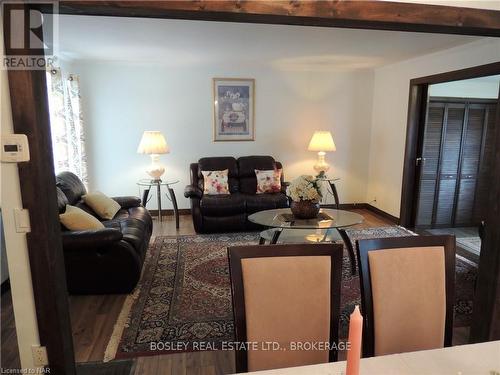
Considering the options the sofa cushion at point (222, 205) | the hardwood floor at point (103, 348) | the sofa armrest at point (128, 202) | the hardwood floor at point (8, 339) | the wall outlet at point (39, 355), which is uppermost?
the sofa armrest at point (128, 202)

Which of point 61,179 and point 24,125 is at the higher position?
point 24,125

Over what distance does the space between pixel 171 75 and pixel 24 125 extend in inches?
155

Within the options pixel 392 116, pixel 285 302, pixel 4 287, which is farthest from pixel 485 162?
pixel 4 287

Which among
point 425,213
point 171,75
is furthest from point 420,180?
point 171,75

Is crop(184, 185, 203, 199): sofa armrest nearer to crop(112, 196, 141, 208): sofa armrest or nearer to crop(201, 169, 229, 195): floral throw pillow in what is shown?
crop(201, 169, 229, 195): floral throw pillow

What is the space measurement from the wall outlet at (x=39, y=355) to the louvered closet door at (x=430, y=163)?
15.4ft

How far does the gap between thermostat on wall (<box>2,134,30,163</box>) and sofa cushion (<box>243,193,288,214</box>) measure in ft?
10.6

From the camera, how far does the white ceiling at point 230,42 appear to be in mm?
3119

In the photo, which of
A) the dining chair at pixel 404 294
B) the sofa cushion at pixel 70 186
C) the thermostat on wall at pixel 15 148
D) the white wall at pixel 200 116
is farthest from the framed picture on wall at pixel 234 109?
the dining chair at pixel 404 294

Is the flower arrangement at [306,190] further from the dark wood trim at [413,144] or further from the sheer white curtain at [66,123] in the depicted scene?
the sheer white curtain at [66,123]

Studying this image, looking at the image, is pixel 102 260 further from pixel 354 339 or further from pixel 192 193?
pixel 354 339

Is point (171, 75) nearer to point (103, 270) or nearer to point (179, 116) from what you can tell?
point (179, 116)

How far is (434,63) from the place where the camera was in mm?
4180

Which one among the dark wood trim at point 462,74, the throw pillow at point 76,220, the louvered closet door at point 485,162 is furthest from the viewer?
the louvered closet door at point 485,162
